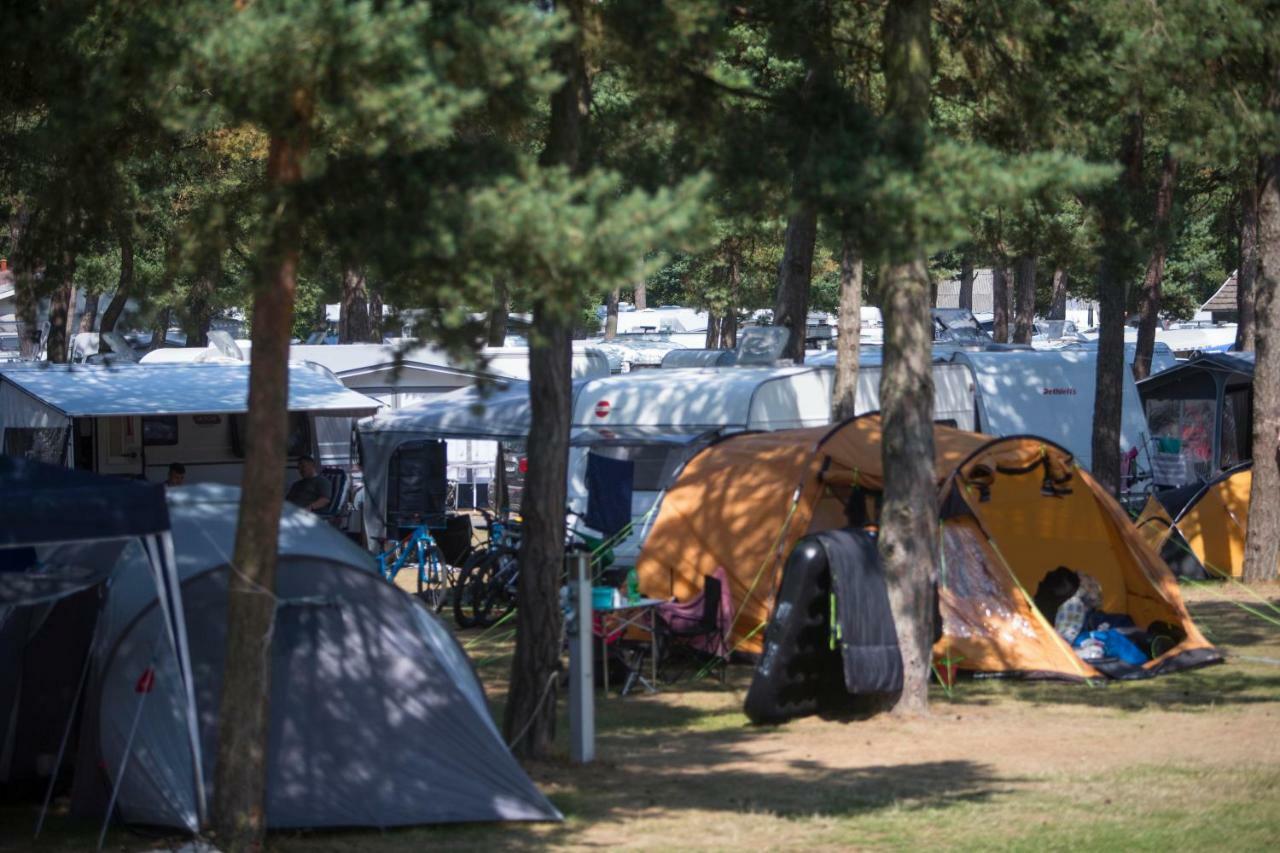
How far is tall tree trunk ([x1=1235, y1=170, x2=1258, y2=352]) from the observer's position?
24.8 meters

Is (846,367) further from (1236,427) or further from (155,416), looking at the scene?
(1236,427)

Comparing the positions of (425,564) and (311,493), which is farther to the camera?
(311,493)

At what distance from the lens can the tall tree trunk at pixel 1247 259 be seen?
81.5 feet

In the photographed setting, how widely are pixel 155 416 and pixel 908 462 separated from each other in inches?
443

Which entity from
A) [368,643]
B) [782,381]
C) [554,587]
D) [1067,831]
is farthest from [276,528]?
[782,381]

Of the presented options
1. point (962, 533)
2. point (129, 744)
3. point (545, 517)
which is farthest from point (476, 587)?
point (129, 744)

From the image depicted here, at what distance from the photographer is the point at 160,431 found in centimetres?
1975

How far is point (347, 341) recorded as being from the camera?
3025 cm

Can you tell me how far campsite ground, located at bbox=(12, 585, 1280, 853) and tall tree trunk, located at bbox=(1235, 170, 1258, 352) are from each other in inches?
580

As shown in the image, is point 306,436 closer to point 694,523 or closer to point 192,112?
point 694,523

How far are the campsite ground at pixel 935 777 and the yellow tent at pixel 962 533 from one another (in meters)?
0.52

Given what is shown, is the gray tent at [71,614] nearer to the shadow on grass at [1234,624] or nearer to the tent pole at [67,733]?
the tent pole at [67,733]

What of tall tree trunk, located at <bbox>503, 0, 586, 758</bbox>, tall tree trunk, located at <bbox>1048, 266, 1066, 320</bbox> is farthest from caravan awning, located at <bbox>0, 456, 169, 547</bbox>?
tall tree trunk, located at <bbox>1048, 266, 1066, 320</bbox>

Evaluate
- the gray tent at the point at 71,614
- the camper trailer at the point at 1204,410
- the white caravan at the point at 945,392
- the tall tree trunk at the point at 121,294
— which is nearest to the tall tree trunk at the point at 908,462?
the gray tent at the point at 71,614
